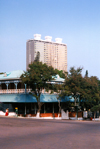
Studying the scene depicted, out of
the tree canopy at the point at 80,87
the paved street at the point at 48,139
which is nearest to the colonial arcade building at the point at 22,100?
the tree canopy at the point at 80,87

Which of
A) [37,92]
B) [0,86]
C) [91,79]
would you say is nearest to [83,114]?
[91,79]

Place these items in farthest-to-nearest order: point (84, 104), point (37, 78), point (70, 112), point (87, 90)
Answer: point (70, 112), point (84, 104), point (87, 90), point (37, 78)

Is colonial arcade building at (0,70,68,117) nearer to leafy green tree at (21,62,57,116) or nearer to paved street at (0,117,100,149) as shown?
leafy green tree at (21,62,57,116)

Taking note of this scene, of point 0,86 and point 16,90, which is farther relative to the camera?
point 0,86

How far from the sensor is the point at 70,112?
45844 mm

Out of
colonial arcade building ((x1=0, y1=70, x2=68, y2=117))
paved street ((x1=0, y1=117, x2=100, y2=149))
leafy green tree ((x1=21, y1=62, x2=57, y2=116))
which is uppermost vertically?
leafy green tree ((x1=21, y1=62, x2=57, y2=116))

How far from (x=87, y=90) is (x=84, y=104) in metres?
3.69

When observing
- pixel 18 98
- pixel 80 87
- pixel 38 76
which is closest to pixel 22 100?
pixel 18 98

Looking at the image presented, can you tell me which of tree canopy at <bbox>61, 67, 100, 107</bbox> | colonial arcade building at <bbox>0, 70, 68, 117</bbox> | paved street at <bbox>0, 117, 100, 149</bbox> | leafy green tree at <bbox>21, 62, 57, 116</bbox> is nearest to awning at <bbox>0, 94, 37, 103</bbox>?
colonial arcade building at <bbox>0, 70, 68, 117</bbox>

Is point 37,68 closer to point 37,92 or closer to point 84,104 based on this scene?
point 37,92

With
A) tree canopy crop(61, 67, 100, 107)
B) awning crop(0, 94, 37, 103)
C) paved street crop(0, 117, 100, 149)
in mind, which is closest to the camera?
paved street crop(0, 117, 100, 149)

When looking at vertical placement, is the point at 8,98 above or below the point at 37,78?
below

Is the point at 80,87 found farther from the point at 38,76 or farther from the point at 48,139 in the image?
the point at 48,139

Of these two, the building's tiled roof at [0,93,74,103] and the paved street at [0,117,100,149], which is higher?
the building's tiled roof at [0,93,74,103]
